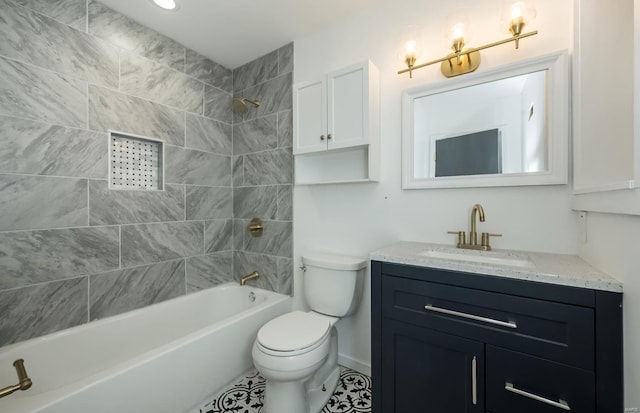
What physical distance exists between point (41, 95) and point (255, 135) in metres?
1.31

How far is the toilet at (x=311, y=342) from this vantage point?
1261 millimetres

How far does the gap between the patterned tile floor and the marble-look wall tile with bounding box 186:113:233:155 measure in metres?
1.83

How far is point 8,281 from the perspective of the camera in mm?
1345

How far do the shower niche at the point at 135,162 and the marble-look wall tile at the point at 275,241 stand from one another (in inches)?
34.1

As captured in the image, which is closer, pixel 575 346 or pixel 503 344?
pixel 575 346

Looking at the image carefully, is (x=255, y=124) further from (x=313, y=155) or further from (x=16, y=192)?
(x=16, y=192)

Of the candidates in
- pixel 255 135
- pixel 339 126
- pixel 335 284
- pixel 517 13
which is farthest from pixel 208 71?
pixel 517 13

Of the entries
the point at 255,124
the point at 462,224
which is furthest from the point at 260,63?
the point at 462,224

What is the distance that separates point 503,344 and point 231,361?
4.97ft

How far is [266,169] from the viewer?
2.24 m

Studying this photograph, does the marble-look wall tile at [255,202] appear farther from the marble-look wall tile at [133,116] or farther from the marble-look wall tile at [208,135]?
the marble-look wall tile at [133,116]

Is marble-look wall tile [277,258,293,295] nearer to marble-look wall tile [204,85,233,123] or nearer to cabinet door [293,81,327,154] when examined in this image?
cabinet door [293,81,327,154]

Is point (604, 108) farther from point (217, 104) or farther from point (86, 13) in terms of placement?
point (86, 13)

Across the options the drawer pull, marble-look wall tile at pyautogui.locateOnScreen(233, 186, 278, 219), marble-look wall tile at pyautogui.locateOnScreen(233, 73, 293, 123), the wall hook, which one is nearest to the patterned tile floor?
the drawer pull
